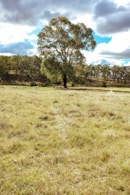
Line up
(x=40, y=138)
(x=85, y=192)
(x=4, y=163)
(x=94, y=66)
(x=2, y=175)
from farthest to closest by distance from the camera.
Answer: (x=94, y=66), (x=40, y=138), (x=4, y=163), (x=2, y=175), (x=85, y=192)

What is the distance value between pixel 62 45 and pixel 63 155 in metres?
41.4

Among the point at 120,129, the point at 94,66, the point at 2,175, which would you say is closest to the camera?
the point at 2,175

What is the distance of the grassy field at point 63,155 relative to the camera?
18.9ft

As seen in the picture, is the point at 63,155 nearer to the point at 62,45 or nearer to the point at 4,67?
the point at 62,45

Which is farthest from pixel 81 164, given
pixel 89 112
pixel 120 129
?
pixel 89 112

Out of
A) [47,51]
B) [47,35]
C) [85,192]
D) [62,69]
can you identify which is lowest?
[85,192]

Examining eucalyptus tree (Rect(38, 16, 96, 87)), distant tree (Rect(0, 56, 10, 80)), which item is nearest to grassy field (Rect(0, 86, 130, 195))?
eucalyptus tree (Rect(38, 16, 96, 87))

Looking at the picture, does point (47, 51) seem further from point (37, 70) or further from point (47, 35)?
point (37, 70)

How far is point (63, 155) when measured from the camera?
7539 millimetres

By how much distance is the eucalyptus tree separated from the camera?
153 ft

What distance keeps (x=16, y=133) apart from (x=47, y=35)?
131 feet

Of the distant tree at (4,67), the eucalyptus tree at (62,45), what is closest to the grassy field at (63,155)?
the eucalyptus tree at (62,45)

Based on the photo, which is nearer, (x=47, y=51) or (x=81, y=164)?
(x=81, y=164)

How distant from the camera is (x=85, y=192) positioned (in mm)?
5547
